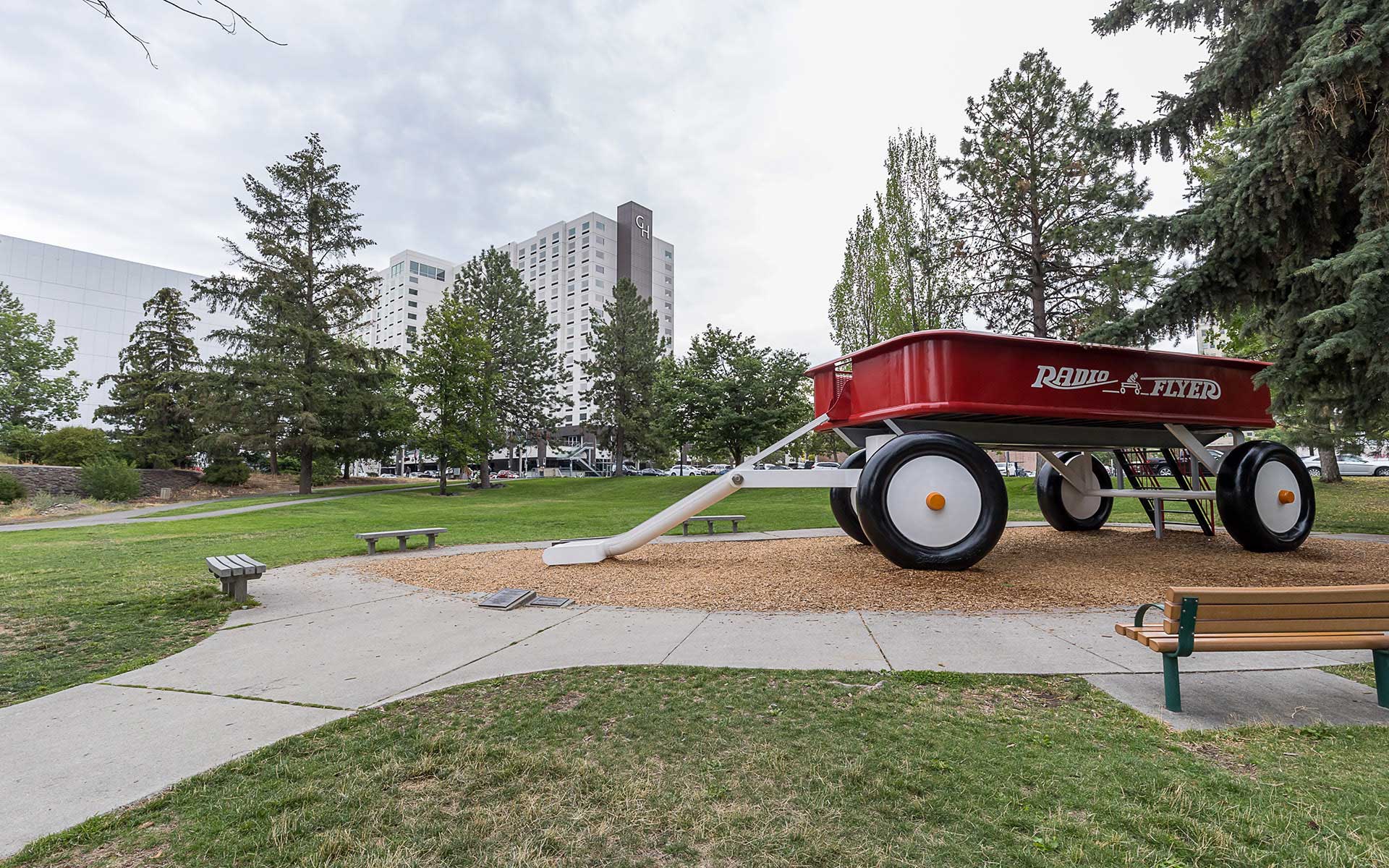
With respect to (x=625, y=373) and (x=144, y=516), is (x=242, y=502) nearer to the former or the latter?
(x=144, y=516)

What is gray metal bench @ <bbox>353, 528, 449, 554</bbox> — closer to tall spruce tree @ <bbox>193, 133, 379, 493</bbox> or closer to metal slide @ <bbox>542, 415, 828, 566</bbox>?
metal slide @ <bbox>542, 415, 828, 566</bbox>

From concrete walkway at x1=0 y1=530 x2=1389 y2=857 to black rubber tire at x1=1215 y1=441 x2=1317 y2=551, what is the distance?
180 inches

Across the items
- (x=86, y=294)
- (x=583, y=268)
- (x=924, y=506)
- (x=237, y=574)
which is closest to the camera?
(x=237, y=574)

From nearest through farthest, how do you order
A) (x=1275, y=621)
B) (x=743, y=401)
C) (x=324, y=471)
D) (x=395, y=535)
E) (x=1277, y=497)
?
(x=1275, y=621) → (x=1277, y=497) → (x=395, y=535) → (x=743, y=401) → (x=324, y=471)

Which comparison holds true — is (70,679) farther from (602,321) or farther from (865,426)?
(602,321)

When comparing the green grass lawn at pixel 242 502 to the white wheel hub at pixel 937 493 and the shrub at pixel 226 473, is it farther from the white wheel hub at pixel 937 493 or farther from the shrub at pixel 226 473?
the white wheel hub at pixel 937 493

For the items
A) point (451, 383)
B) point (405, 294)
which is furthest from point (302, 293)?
point (405, 294)

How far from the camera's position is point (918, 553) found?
714 centimetres

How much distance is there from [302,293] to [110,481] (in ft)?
42.8

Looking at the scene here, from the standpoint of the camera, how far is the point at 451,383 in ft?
110

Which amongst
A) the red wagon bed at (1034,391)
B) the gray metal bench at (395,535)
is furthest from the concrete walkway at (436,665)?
the gray metal bench at (395,535)

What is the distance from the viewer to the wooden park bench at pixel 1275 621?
11.4ft

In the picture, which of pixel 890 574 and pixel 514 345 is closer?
pixel 890 574

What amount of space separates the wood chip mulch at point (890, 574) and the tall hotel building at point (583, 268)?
79172mm
